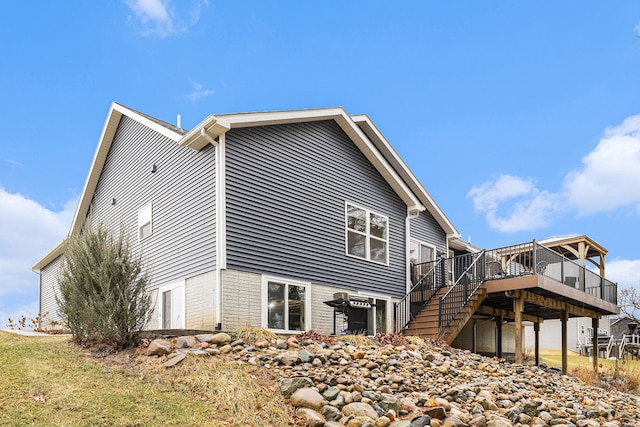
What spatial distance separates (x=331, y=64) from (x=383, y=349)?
21.5 ft

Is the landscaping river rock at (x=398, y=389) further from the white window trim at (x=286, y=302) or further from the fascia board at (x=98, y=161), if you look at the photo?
the fascia board at (x=98, y=161)

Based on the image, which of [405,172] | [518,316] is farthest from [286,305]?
[405,172]

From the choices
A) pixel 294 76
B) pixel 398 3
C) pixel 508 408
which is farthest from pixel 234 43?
pixel 508 408

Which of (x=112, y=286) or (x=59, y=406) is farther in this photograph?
(x=112, y=286)

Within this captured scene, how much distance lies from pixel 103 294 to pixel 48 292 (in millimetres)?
16833

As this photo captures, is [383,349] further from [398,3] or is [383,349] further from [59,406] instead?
[398,3]

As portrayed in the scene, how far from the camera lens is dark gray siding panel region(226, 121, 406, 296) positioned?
12.8 meters

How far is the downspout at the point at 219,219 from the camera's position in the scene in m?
12.0

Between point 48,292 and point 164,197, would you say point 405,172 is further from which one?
point 48,292

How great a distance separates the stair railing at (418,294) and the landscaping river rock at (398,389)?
4.72 m

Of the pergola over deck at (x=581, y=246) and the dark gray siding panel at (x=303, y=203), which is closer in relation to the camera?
the dark gray siding panel at (x=303, y=203)

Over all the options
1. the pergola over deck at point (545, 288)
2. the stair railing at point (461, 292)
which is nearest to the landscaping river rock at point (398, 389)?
the stair railing at point (461, 292)

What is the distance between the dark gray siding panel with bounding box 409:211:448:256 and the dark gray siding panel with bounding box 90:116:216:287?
8.87 metres

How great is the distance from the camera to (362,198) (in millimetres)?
16391
